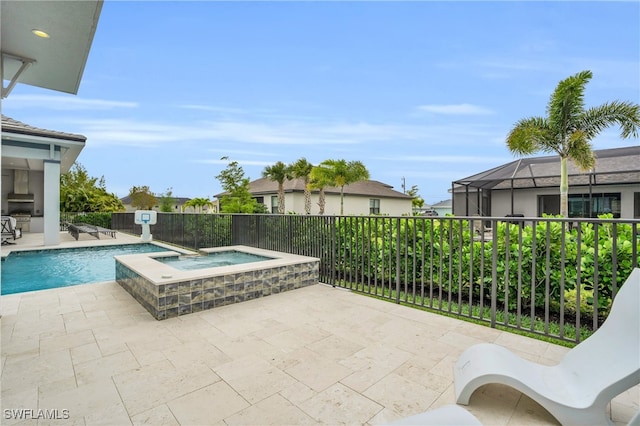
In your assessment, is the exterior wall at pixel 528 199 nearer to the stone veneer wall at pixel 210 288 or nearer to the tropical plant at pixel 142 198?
the stone veneer wall at pixel 210 288

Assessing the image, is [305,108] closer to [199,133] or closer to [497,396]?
[199,133]

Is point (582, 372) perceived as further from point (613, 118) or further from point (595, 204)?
point (595, 204)

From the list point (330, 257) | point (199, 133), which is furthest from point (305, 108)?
point (330, 257)

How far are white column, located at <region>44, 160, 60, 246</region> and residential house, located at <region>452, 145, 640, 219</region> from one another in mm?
16766

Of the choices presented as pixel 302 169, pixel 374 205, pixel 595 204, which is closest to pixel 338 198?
pixel 374 205

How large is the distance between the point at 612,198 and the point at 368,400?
1910 cm

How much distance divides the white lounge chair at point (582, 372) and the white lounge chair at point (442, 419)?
1.64 feet

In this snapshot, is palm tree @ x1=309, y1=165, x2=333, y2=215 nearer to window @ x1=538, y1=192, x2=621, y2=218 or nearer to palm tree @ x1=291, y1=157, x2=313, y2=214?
palm tree @ x1=291, y1=157, x2=313, y2=214

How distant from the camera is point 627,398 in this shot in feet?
6.72

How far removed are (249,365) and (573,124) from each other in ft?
46.0

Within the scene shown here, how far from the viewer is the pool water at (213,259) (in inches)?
236

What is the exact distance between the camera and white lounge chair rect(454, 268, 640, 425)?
5.45ft

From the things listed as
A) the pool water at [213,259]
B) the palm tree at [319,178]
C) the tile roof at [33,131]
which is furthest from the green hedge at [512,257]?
the palm tree at [319,178]

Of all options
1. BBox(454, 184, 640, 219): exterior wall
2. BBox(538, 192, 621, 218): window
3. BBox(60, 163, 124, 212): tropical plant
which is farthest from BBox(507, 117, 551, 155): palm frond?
BBox(60, 163, 124, 212): tropical plant
